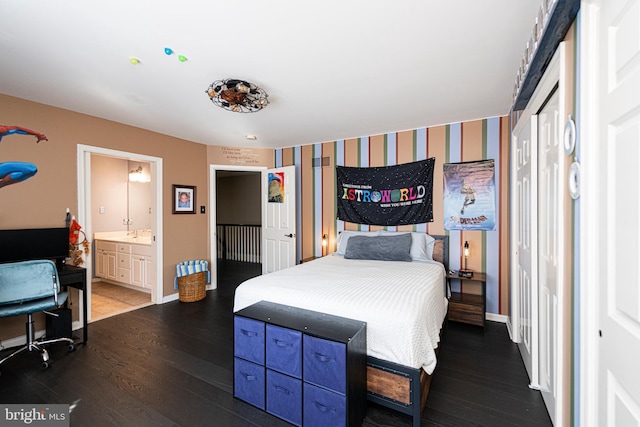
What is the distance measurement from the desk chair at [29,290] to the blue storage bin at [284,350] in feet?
6.73

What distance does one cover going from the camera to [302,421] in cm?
167

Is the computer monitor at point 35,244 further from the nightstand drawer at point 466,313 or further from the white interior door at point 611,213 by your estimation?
the nightstand drawer at point 466,313

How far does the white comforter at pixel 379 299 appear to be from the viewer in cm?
169

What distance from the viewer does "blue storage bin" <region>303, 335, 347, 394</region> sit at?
1.54 m

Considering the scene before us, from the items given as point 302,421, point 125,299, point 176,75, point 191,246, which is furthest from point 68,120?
point 302,421

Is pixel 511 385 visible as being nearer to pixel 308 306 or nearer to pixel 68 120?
pixel 308 306

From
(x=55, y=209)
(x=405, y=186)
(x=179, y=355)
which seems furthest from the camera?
(x=405, y=186)

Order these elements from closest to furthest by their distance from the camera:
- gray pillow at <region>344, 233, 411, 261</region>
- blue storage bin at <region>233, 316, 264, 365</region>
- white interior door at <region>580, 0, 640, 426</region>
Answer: white interior door at <region>580, 0, 640, 426</region>
blue storage bin at <region>233, 316, 264, 365</region>
gray pillow at <region>344, 233, 411, 261</region>

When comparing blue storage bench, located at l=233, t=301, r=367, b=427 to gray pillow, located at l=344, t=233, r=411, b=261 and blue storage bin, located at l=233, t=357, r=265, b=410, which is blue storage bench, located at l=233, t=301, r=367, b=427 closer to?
blue storage bin, located at l=233, t=357, r=265, b=410

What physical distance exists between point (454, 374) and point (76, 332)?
385 centimetres

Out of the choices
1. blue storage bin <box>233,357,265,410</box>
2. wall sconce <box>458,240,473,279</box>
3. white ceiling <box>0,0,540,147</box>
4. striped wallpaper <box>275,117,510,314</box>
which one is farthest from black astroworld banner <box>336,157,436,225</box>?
blue storage bin <box>233,357,265,410</box>

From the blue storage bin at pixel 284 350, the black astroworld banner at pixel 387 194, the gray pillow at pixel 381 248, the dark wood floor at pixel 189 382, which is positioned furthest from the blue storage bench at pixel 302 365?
the black astroworld banner at pixel 387 194

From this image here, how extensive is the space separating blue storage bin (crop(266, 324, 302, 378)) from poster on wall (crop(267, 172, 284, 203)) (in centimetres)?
306

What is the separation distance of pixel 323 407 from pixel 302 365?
0.82 ft
